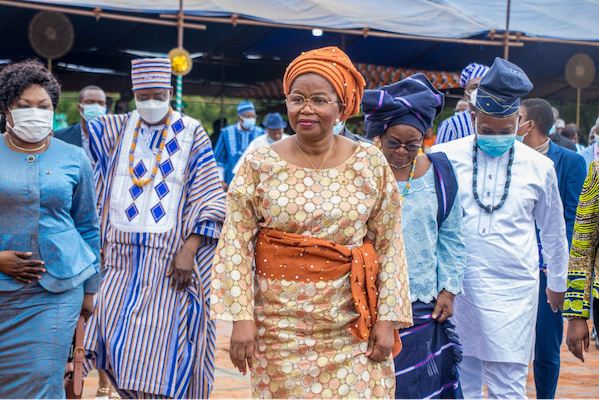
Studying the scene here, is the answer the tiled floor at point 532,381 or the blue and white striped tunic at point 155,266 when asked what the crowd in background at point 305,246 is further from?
the tiled floor at point 532,381

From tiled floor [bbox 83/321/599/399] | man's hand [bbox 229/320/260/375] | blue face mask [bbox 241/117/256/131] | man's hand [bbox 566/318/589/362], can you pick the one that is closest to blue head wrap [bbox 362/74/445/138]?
man's hand [bbox 566/318/589/362]

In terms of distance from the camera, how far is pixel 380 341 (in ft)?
11.1

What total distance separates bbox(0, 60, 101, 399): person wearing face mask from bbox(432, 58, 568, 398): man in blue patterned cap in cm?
220

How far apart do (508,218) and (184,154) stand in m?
2.08

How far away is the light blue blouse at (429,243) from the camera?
4.29 metres

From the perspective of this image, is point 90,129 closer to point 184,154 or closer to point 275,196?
point 184,154

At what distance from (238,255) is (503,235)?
2048 mm

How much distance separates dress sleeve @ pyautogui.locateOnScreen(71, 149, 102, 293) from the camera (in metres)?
4.54

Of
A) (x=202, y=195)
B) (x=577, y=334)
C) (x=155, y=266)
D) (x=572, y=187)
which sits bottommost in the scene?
(x=577, y=334)

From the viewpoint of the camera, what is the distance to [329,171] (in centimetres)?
338

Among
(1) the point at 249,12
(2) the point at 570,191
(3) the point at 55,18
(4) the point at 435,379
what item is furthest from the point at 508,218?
(3) the point at 55,18

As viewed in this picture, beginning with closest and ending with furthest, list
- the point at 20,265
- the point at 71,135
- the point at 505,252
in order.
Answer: the point at 20,265
the point at 505,252
the point at 71,135

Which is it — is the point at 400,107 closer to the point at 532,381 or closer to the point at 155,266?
the point at 155,266

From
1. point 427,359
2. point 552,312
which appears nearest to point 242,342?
point 427,359
